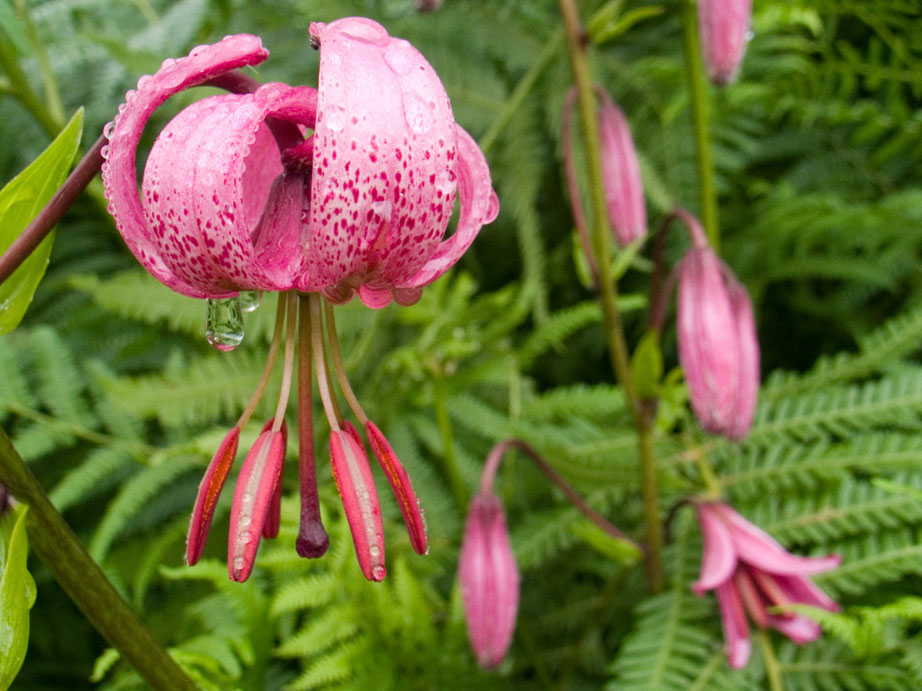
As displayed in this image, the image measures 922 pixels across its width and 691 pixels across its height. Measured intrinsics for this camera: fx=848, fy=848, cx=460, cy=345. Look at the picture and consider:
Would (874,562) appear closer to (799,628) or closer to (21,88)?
(799,628)

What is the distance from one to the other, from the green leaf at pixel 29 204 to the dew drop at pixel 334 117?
20 centimetres

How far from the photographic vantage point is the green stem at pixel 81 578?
0.49 meters

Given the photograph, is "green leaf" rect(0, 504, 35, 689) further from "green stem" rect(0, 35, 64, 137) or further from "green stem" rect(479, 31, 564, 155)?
"green stem" rect(479, 31, 564, 155)

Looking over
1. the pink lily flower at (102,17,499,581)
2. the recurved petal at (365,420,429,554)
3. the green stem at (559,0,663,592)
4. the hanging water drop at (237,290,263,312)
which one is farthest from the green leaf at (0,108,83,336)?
the green stem at (559,0,663,592)

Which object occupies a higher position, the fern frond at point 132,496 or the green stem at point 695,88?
the green stem at point 695,88

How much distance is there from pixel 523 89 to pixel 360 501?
1.24m

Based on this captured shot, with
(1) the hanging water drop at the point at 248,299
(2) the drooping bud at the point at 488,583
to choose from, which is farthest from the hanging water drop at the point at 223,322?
(2) the drooping bud at the point at 488,583

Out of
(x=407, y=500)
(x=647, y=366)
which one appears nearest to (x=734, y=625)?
(x=647, y=366)

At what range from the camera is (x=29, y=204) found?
1.82 ft

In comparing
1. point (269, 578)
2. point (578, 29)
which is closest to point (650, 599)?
point (269, 578)

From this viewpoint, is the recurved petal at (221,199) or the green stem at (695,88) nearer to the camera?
the recurved petal at (221,199)

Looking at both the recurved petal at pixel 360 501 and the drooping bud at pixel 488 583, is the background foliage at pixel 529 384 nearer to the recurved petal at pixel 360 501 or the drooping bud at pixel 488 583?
the drooping bud at pixel 488 583

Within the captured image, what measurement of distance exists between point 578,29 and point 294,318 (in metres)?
0.61

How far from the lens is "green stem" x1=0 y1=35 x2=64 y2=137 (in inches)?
46.3
